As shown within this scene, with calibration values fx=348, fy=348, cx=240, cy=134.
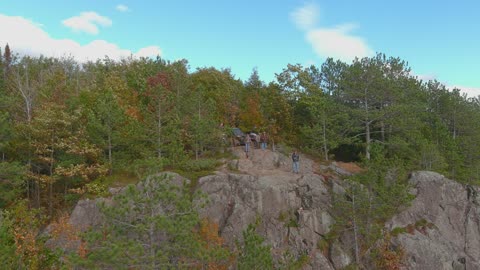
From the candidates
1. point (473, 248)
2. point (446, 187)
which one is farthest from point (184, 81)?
point (473, 248)

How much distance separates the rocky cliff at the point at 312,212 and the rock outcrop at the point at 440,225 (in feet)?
0.22

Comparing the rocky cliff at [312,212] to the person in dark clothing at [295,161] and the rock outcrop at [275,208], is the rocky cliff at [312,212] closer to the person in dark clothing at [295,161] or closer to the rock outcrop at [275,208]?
the rock outcrop at [275,208]

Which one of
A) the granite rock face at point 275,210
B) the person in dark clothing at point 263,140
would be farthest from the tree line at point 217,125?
the granite rock face at point 275,210

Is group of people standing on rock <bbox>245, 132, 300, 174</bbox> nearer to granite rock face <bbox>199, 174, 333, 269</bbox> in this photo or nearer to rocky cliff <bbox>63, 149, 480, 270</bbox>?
rocky cliff <bbox>63, 149, 480, 270</bbox>

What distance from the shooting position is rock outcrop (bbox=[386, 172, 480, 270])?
25.6 m

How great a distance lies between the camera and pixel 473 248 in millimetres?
29375

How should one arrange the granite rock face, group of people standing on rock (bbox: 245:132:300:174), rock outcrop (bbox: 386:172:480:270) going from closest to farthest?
the granite rock face, rock outcrop (bbox: 386:172:480:270), group of people standing on rock (bbox: 245:132:300:174)

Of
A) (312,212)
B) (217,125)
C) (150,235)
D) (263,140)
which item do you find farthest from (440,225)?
(150,235)

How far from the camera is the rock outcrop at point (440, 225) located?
1008 inches

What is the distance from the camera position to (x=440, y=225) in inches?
1132

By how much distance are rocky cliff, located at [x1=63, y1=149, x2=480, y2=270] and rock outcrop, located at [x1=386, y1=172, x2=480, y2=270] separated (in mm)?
68

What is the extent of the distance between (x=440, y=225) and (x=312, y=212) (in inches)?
466

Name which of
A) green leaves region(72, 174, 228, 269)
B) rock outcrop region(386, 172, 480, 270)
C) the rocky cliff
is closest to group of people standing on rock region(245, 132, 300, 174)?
the rocky cliff

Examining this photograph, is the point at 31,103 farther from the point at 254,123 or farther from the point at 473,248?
the point at 473,248
